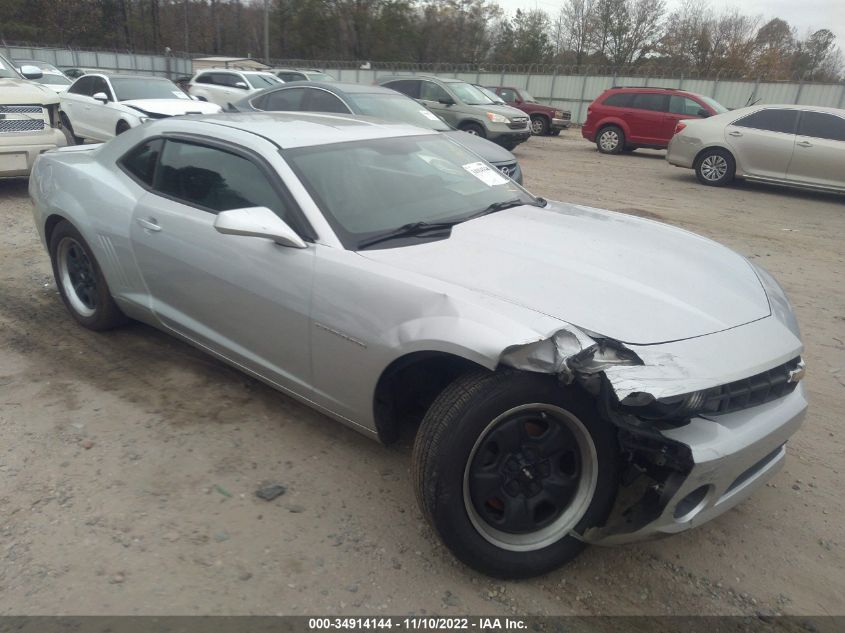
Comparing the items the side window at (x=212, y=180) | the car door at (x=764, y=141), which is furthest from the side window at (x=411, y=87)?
the side window at (x=212, y=180)

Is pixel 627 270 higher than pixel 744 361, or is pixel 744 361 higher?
pixel 627 270

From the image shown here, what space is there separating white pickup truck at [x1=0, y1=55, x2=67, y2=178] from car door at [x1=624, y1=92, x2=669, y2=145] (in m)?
13.0

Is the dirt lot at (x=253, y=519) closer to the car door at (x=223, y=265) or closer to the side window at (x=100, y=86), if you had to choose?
the car door at (x=223, y=265)

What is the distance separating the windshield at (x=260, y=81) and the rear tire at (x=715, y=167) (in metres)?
Answer: 11.0

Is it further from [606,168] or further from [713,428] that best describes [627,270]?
[606,168]

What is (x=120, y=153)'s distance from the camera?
4027 millimetres

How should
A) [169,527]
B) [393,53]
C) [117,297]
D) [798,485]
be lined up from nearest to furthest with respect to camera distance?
[169,527], [798,485], [117,297], [393,53]

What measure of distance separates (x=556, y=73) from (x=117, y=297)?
28840 millimetres

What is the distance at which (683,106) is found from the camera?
50.4 feet

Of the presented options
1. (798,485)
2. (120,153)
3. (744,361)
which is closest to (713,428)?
(744,361)

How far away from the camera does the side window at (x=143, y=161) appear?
149 inches

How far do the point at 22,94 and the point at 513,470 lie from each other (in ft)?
27.5

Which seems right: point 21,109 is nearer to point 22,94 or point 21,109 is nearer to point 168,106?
point 22,94

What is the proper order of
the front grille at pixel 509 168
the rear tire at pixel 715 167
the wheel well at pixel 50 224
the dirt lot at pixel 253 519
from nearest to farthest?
1. the dirt lot at pixel 253 519
2. the wheel well at pixel 50 224
3. the front grille at pixel 509 168
4. the rear tire at pixel 715 167
